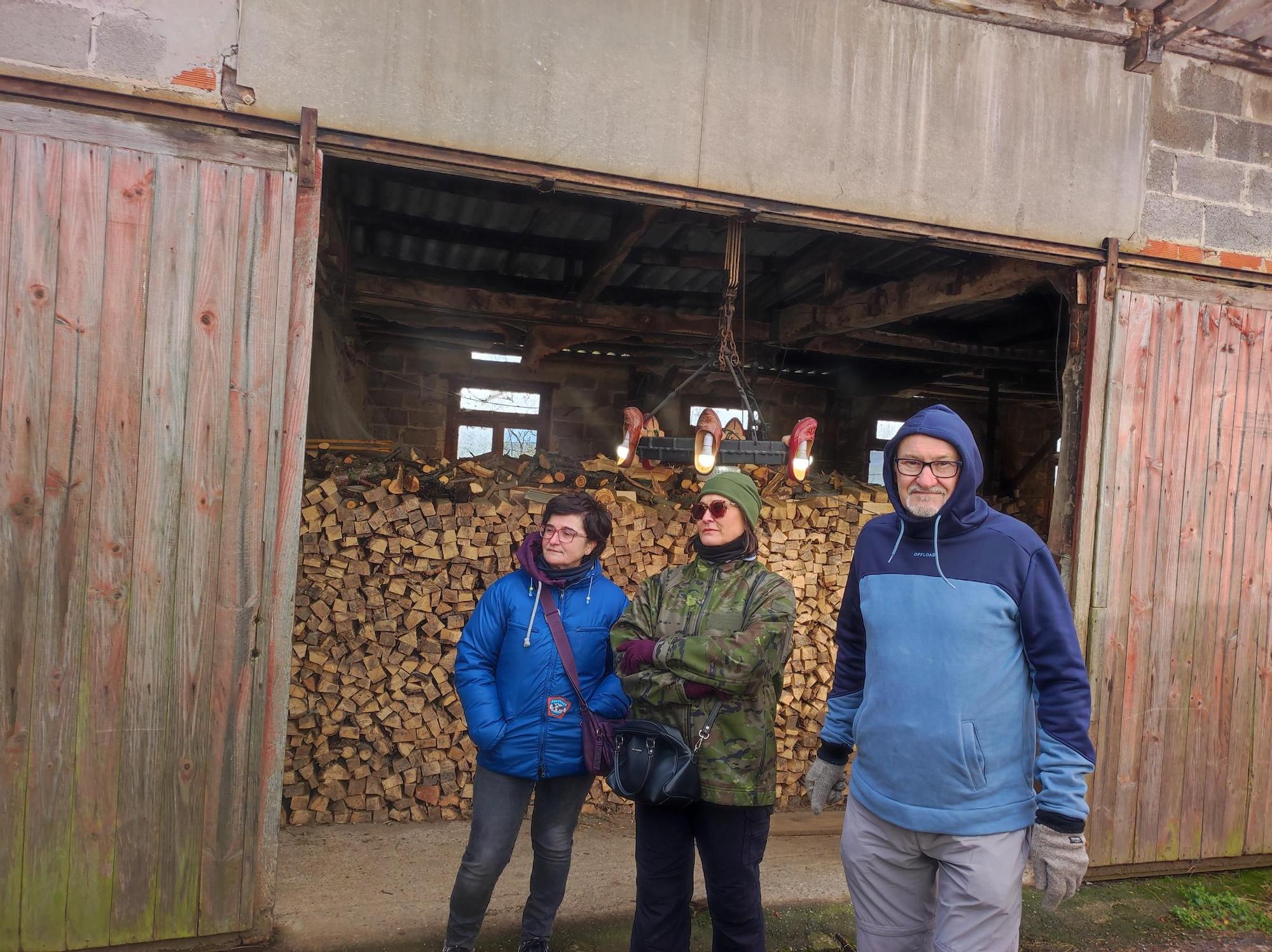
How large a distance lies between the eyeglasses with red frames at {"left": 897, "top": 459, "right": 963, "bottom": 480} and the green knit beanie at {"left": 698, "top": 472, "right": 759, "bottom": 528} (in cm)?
53

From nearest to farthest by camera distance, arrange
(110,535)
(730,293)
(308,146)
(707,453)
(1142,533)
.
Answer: (110,535), (308,146), (1142,533), (707,453), (730,293)

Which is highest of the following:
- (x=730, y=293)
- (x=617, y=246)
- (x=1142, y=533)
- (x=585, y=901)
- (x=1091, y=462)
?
(x=617, y=246)

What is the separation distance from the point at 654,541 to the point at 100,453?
2.77m

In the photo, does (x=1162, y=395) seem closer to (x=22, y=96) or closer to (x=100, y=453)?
(x=100, y=453)

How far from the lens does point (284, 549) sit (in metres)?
2.80

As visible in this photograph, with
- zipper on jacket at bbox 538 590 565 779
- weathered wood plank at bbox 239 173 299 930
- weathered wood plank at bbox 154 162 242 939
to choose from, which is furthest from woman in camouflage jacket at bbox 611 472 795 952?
weathered wood plank at bbox 154 162 242 939

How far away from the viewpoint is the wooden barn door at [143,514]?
2592 mm

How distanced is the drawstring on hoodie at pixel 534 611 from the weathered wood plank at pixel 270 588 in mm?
854

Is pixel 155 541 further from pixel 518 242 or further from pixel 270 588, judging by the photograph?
pixel 518 242

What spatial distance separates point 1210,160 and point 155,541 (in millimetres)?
4564

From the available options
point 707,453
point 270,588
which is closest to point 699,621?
point 707,453

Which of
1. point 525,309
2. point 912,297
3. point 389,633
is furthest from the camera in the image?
point 525,309

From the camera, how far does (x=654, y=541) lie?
468cm

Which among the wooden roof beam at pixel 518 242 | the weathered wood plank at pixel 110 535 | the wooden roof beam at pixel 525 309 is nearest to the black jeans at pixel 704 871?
the weathered wood plank at pixel 110 535
